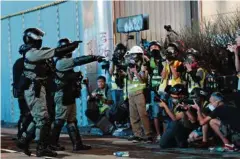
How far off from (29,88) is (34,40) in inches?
32.3

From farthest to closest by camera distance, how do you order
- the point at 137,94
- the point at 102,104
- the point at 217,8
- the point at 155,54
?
the point at 217,8 → the point at 102,104 → the point at 155,54 → the point at 137,94

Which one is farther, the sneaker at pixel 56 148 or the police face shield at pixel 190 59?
the police face shield at pixel 190 59

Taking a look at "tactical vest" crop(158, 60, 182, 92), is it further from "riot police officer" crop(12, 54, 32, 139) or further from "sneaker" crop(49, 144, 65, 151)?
"riot police officer" crop(12, 54, 32, 139)

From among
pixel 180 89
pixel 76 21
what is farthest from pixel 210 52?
pixel 76 21

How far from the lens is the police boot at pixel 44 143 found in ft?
34.0

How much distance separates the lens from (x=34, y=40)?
1059cm

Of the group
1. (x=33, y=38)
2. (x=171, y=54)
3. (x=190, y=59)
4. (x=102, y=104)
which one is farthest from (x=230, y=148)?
(x=102, y=104)

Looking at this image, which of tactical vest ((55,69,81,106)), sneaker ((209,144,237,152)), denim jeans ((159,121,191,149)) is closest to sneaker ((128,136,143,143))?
denim jeans ((159,121,191,149))

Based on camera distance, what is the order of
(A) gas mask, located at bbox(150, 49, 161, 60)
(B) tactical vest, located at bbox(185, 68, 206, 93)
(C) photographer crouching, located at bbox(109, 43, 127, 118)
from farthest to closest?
(C) photographer crouching, located at bbox(109, 43, 127, 118)
(A) gas mask, located at bbox(150, 49, 161, 60)
(B) tactical vest, located at bbox(185, 68, 206, 93)

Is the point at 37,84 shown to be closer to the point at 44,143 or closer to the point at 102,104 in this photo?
the point at 44,143

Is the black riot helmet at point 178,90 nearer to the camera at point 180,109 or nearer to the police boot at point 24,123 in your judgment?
the camera at point 180,109

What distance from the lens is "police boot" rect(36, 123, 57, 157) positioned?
1037 centimetres

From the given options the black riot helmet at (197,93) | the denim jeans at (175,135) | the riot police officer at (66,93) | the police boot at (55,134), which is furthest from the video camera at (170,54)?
the police boot at (55,134)

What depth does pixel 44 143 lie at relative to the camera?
10.5 metres
